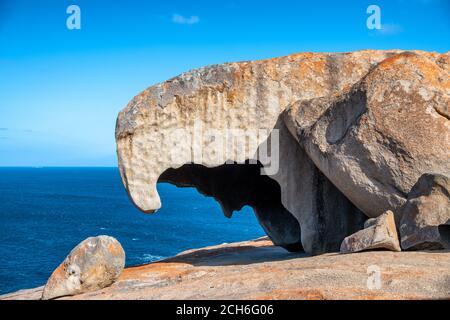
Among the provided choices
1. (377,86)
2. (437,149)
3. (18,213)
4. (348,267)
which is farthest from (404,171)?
(18,213)

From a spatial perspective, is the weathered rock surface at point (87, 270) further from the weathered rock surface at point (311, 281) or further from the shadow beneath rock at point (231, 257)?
the shadow beneath rock at point (231, 257)

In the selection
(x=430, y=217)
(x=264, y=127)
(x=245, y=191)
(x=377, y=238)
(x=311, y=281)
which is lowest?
(x=311, y=281)

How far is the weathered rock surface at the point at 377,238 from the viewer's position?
360 inches

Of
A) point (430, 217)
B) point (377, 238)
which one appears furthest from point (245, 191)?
point (430, 217)

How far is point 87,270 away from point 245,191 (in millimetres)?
7568

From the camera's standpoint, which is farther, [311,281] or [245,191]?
[245,191]

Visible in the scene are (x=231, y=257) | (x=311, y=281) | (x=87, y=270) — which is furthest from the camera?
(x=231, y=257)

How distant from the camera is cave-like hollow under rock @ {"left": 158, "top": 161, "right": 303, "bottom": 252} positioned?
15.7 meters

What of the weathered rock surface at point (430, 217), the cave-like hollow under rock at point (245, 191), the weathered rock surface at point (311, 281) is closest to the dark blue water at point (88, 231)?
the cave-like hollow under rock at point (245, 191)

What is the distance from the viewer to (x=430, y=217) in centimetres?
911

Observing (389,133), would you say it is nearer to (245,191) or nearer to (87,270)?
(87,270)

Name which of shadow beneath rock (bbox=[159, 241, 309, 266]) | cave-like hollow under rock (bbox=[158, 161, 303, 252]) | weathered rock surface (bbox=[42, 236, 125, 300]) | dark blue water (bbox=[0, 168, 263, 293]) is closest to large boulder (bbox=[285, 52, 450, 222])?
shadow beneath rock (bbox=[159, 241, 309, 266])

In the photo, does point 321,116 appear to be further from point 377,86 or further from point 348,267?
point 348,267

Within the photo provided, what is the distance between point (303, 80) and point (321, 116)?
1464 millimetres
